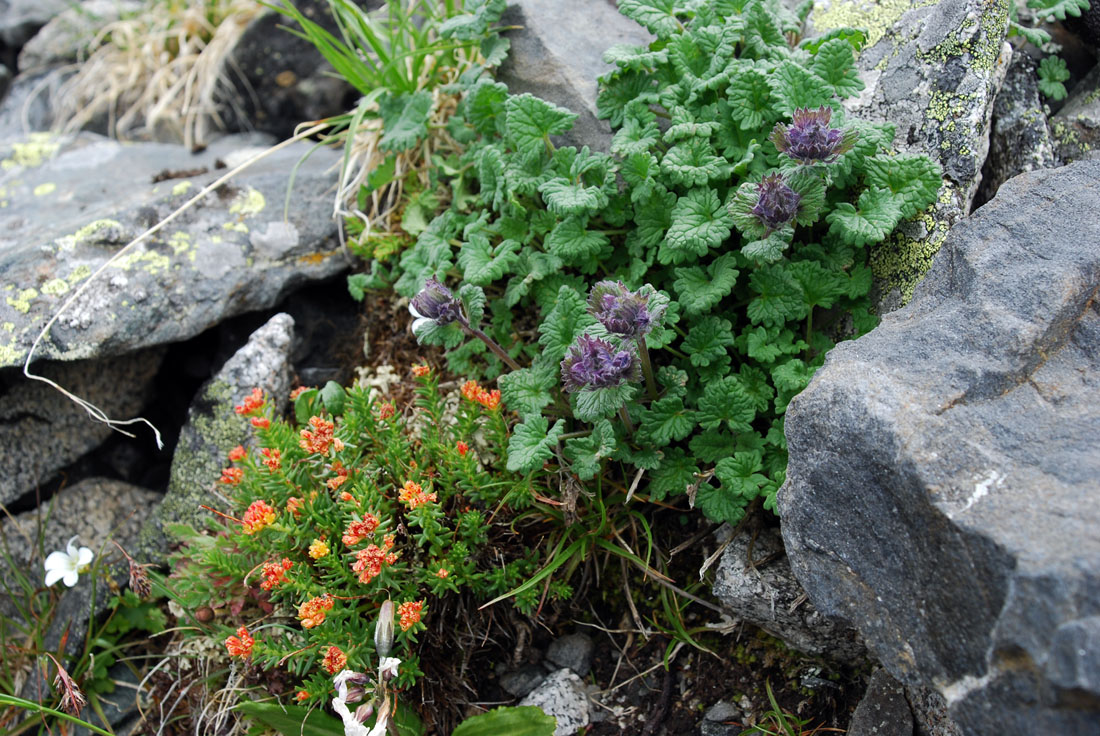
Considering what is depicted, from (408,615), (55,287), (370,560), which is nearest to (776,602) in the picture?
(408,615)

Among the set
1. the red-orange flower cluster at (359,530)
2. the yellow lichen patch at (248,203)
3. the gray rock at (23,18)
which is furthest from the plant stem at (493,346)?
the gray rock at (23,18)

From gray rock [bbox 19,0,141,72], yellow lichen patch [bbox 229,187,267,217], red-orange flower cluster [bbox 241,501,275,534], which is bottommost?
red-orange flower cluster [bbox 241,501,275,534]

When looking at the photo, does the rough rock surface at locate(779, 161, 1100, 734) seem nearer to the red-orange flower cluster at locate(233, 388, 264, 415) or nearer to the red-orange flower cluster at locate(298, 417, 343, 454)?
the red-orange flower cluster at locate(298, 417, 343, 454)

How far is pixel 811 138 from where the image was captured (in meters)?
2.45

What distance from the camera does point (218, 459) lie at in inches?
136

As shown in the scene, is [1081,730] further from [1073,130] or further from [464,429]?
[1073,130]

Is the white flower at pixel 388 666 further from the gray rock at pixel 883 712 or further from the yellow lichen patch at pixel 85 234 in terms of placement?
the yellow lichen patch at pixel 85 234

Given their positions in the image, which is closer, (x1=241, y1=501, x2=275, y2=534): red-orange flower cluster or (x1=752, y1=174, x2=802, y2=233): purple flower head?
(x1=752, y1=174, x2=802, y2=233): purple flower head

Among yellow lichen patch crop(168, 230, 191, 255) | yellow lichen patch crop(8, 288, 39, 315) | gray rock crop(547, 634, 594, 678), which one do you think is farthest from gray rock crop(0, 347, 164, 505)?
gray rock crop(547, 634, 594, 678)

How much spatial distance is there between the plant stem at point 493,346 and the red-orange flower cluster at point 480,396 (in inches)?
6.1

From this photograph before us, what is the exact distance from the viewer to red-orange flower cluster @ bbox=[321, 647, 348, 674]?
2434 millimetres

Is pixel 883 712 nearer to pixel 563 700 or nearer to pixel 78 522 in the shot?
pixel 563 700

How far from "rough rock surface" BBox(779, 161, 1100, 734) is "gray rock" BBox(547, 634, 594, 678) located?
103cm

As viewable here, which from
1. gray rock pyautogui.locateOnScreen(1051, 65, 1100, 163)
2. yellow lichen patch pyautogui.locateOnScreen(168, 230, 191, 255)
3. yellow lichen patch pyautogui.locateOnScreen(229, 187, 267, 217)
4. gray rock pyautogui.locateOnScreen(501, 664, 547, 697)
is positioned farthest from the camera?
yellow lichen patch pyautogui.locateOnScreen(229, 187, 267, 217)
